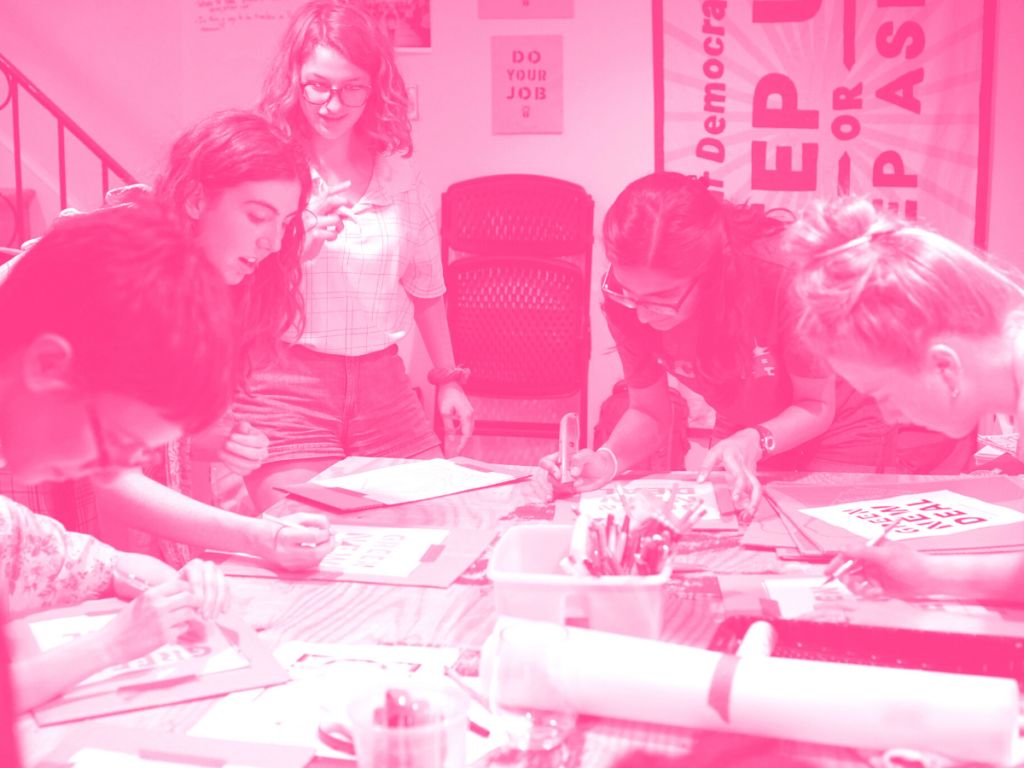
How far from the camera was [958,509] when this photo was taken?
1664 mm

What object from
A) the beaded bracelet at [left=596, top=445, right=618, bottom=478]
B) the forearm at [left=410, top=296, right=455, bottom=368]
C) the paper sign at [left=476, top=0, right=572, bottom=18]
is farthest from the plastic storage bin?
the paper sign at [left=476, top=0, right=572, bottom=18]

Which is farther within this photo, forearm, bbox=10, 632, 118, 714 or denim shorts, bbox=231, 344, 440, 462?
denim shorts, bbox=231, 344, 440, 462

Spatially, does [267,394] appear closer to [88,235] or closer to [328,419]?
[328,419]

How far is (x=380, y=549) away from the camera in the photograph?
5.19ft

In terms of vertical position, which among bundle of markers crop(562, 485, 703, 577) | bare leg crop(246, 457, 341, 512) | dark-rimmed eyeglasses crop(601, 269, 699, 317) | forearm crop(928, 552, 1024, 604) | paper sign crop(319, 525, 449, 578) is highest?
dark-rimmed eyeglasses crop(601, 269, 699, 317)

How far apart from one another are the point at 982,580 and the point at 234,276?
124 centimetres

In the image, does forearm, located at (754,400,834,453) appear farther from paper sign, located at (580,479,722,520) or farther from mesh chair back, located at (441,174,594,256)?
mesh chair back, located at (441,174,594,256)

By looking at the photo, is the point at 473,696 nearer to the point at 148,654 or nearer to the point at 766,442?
the point at 148,654

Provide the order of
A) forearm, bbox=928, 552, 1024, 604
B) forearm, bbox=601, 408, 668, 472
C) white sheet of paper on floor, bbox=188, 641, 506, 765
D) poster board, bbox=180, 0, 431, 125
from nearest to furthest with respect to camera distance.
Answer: white sheet of paper on floor, bbox=188, 641, 506, 765 → forearm, bbox=928, 552, 1024, 604 → forearm, bbox=601, 408, 668, 472 → poster board, bbox=180, 0, 431, 125

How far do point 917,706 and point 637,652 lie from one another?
255 mm

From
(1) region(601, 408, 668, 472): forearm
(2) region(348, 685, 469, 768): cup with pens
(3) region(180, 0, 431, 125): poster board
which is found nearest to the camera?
(2) region(348, 685, 469, 768): cup with pens

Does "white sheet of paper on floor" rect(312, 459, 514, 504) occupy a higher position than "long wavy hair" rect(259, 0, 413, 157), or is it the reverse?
"long wavy hair" rect(259, 0, 413, 157)

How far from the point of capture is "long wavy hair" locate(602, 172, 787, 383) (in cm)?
189

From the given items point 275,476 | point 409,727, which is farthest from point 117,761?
point 275,476
